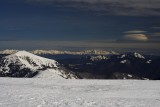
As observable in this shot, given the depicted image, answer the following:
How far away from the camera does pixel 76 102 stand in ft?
70.5

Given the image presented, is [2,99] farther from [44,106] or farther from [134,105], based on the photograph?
[134,105]

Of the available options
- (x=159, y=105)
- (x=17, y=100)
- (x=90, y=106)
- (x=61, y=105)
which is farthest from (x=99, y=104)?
(x=17, y=100)

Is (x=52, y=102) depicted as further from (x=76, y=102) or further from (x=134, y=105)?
(x=134, y=105)

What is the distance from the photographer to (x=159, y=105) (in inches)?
826

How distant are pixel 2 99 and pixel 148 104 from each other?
10113 mm

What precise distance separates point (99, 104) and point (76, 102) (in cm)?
163

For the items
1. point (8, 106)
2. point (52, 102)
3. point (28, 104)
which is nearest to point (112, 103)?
point (52, 102)

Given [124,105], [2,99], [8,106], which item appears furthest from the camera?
[2,99]

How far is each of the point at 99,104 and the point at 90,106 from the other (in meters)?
1.05

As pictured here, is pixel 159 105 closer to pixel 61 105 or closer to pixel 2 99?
pixel 61 105

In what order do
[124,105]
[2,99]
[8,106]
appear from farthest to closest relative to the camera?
[2,99], [124,105], [8,106]

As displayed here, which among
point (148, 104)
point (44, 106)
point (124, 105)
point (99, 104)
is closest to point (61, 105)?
point (44, 106)

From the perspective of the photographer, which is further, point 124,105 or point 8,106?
point 124,105

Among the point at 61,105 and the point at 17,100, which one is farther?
the point at 17,100
